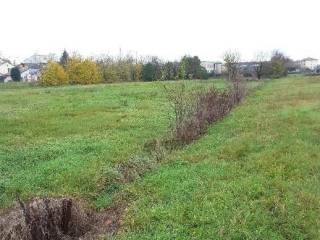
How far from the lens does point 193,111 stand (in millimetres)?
16328

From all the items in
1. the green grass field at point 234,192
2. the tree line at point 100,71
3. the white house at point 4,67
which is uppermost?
the white house at point 4,67

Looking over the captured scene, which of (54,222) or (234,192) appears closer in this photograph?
(54,222)

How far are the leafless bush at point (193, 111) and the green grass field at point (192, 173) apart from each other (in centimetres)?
51

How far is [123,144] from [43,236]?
7131 millimetres

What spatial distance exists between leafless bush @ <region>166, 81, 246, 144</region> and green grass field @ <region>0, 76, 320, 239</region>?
0.51 meters

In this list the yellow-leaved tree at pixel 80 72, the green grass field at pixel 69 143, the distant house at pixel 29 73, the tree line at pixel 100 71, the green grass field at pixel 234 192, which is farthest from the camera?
the distant house at pixel 29 73

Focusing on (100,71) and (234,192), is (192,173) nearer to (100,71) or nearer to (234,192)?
(234,192)

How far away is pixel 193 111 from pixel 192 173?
20.4 ft

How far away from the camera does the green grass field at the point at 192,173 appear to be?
7527mm

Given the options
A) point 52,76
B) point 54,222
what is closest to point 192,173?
point 54,222

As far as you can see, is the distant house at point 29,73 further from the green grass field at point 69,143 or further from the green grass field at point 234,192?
the green grass field at point 234,192

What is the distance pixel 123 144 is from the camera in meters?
14.3

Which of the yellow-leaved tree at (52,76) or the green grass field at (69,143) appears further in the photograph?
the yellow-leaved tree at (52,76)

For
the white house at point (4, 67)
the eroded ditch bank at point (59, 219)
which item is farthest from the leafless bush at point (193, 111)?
the white house at point (4, 67)
